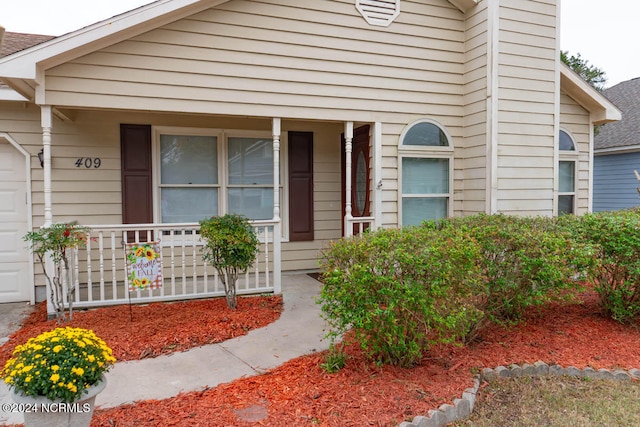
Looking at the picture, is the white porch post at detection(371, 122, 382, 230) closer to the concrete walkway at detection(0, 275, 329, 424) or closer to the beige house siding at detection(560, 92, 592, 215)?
the concrete walkway at detection(0, 275, 329, 424)

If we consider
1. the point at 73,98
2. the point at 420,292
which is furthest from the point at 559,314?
the point at 73,98

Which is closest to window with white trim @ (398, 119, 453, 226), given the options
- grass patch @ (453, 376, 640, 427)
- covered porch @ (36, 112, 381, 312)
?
covered porch @ (36, 112, 381, 312)

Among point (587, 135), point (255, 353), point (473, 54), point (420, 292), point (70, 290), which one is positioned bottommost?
point (255, 353)

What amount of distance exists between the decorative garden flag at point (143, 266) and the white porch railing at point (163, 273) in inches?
9.3

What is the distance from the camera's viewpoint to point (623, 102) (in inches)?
631

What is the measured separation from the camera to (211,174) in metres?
6.67

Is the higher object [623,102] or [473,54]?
[623,102]

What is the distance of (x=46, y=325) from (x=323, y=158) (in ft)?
14.9

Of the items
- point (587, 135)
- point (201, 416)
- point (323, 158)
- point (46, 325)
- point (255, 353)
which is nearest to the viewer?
point (201, 416)

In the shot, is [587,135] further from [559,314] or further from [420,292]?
[420,292]

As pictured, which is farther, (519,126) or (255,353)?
(519,126)

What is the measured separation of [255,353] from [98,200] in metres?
3.64

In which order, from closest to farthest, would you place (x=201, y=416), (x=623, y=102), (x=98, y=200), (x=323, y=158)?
(x=201, y=416), (x=98, y=200), (x=323, y=158), (x=623, y=102)

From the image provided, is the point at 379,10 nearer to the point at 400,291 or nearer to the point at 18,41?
the point at 400,291
